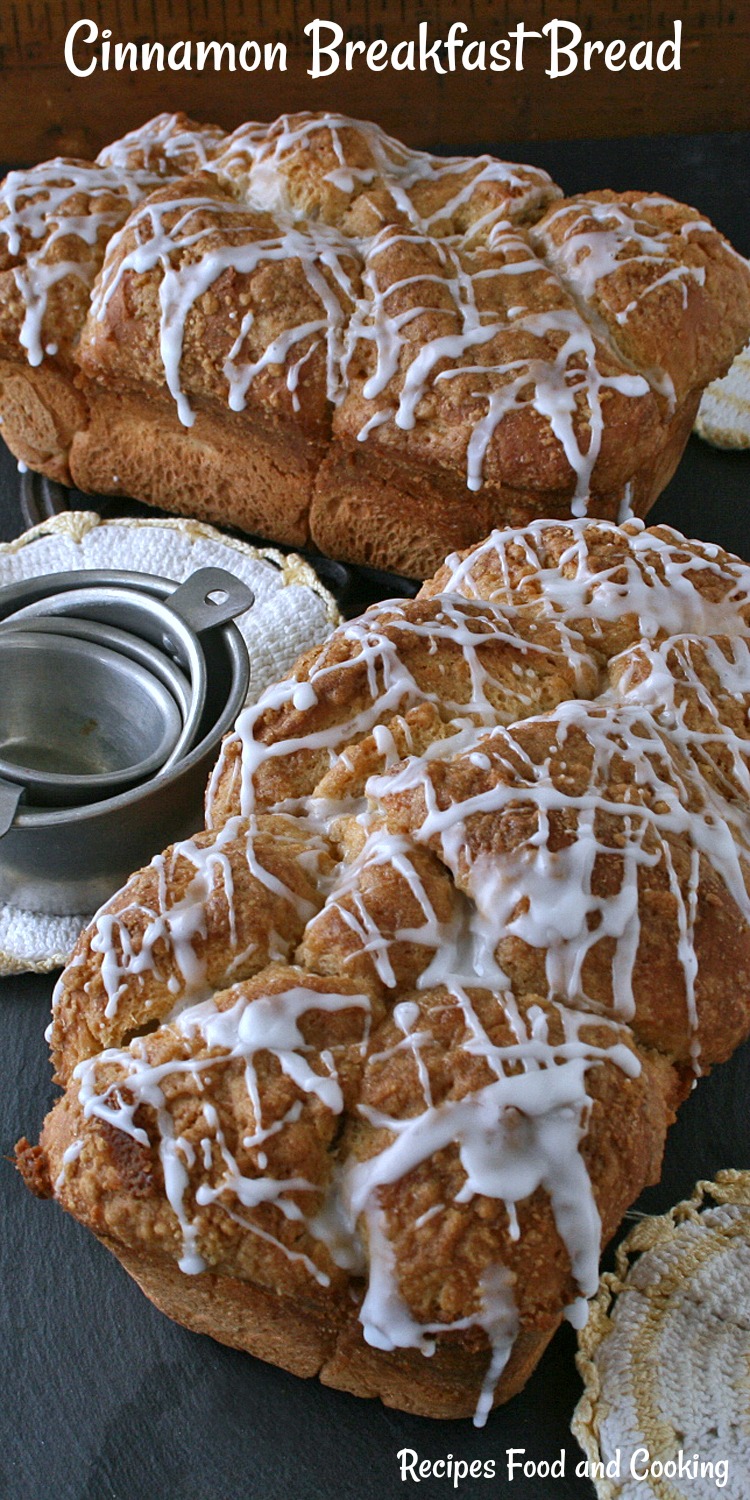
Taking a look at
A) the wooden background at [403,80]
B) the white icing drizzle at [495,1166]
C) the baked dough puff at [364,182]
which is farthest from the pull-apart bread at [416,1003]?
the wooden background at [403,80]

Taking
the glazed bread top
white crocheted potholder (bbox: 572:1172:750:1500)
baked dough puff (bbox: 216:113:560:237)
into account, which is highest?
baked dough puff (bbox: 216:113:560:237)

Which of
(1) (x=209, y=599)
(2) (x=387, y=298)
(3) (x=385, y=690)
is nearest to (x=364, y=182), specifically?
(2) (x=387, y=298)

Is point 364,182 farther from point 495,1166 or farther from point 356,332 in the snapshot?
point 495,1166

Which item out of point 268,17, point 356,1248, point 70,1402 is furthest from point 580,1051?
point 268,17

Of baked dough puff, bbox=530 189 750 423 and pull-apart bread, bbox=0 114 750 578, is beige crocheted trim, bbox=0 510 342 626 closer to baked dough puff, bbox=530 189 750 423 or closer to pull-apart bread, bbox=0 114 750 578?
pull-apart bread, bbox=0 114 750 578

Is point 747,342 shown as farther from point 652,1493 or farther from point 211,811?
point 652,1493

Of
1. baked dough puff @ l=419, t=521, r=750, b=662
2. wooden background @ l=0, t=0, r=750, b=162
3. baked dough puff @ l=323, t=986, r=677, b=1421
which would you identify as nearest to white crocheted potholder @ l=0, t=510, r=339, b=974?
baked dough puff @ l=419, t=521, r=750, b=662
